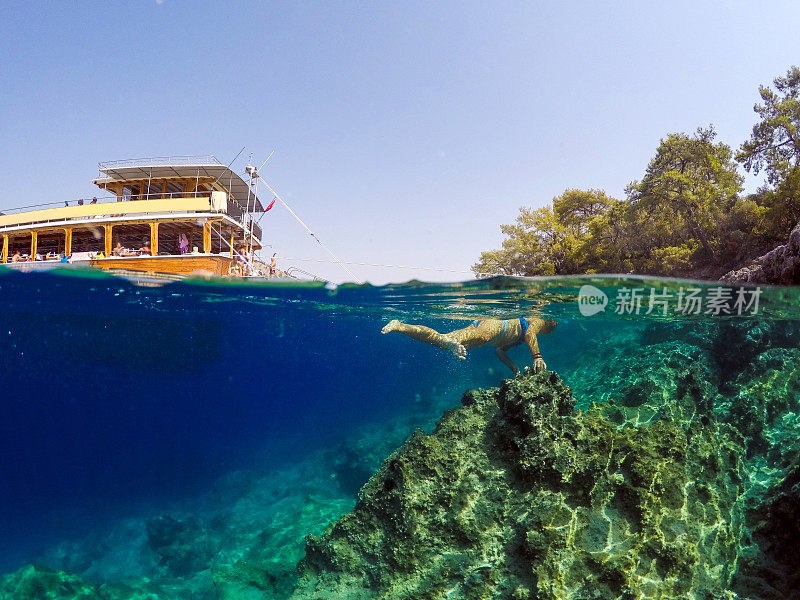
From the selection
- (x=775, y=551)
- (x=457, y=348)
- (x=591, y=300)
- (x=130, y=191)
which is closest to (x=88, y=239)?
(x=130, y=191)

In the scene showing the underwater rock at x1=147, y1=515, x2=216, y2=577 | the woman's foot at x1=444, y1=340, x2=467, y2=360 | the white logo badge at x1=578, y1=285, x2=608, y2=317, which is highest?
the white logo badge at x1=578, y1=285, x2=608, y2=317

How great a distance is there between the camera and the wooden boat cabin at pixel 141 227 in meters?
13.9

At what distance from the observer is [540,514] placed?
5359 millimetres

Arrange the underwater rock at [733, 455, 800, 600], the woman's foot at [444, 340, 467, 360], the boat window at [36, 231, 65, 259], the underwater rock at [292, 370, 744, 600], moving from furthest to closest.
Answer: the boat window at [36, 231, 65, 259] < the woman's foot at [444, 340, 467, 360] < the underwater rock at [733, 455, 800, 600] < the underwater rock at [292, 370, 744, 600]

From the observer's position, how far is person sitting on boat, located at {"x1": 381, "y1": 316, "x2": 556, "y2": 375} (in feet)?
28.8

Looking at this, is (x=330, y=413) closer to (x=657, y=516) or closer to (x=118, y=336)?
(x=118, y=336)

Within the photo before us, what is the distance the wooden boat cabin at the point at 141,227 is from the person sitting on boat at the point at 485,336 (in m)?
7.61

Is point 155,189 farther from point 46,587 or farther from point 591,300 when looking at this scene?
point 591,300

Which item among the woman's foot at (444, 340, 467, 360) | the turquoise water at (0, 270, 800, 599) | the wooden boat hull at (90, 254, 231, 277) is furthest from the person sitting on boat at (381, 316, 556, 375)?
the wooden boat hull at (90, 254, 231, 277)

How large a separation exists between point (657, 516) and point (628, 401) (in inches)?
99.4

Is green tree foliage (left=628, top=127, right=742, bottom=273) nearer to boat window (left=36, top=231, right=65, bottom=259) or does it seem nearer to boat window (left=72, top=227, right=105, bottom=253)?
boat window (left=72, top=227, right=105, bottom=253)

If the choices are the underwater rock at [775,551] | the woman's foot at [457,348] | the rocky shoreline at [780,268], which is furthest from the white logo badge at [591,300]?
the underwater rock at [775,551]

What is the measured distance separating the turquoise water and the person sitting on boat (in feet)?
2.74

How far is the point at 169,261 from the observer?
13.7 m
